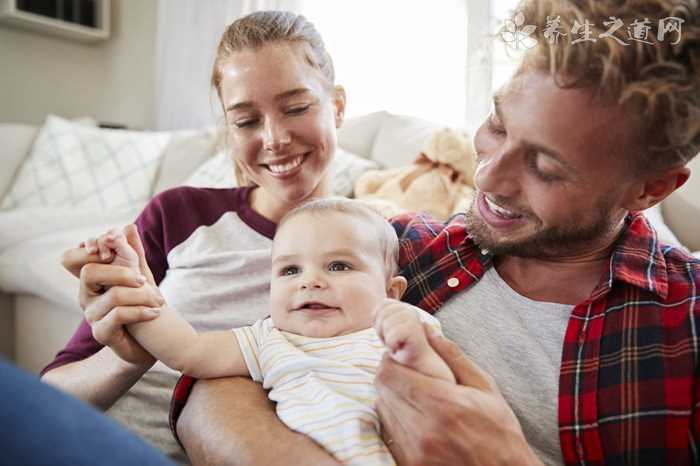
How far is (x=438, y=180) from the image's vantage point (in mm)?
2215

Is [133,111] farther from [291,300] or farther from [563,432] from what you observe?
[563,432]

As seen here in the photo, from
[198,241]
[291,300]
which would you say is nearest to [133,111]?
[198,241]

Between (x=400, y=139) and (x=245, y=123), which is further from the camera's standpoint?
(x=400, y=139)

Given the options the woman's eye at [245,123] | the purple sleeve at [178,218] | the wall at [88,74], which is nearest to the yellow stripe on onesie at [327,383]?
the purple sleeve at [178,218]

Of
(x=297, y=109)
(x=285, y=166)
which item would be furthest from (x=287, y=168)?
(x=297, y=109)

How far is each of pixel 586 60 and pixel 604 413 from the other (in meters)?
0.49

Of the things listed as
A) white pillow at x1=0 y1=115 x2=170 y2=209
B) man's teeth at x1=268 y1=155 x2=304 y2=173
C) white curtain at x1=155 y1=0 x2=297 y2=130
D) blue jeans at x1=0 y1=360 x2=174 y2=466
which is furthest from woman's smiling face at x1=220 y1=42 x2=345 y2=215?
white curtain at x1=155 y1=0 x2=297 y2=130

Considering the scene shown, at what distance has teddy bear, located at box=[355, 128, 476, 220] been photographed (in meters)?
2.18

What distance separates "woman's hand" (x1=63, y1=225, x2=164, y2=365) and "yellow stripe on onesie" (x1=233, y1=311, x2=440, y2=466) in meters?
0.16

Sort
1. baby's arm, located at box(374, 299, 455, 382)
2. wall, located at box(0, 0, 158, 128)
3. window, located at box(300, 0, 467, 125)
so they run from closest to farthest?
baby's arm, located at box(374, 299, 455, 382) < window, located at box(300, 0, 467, 125) < wall, located at box(0, 0, 158, 128)

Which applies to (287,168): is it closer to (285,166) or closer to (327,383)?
(285,166)

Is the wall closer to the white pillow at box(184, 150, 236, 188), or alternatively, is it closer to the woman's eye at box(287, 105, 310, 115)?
the white pillow at box(184, 150, 236, 188)

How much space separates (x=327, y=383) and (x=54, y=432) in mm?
494

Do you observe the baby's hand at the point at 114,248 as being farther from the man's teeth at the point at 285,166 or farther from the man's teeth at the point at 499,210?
the man's teeth at the point at 499,210
